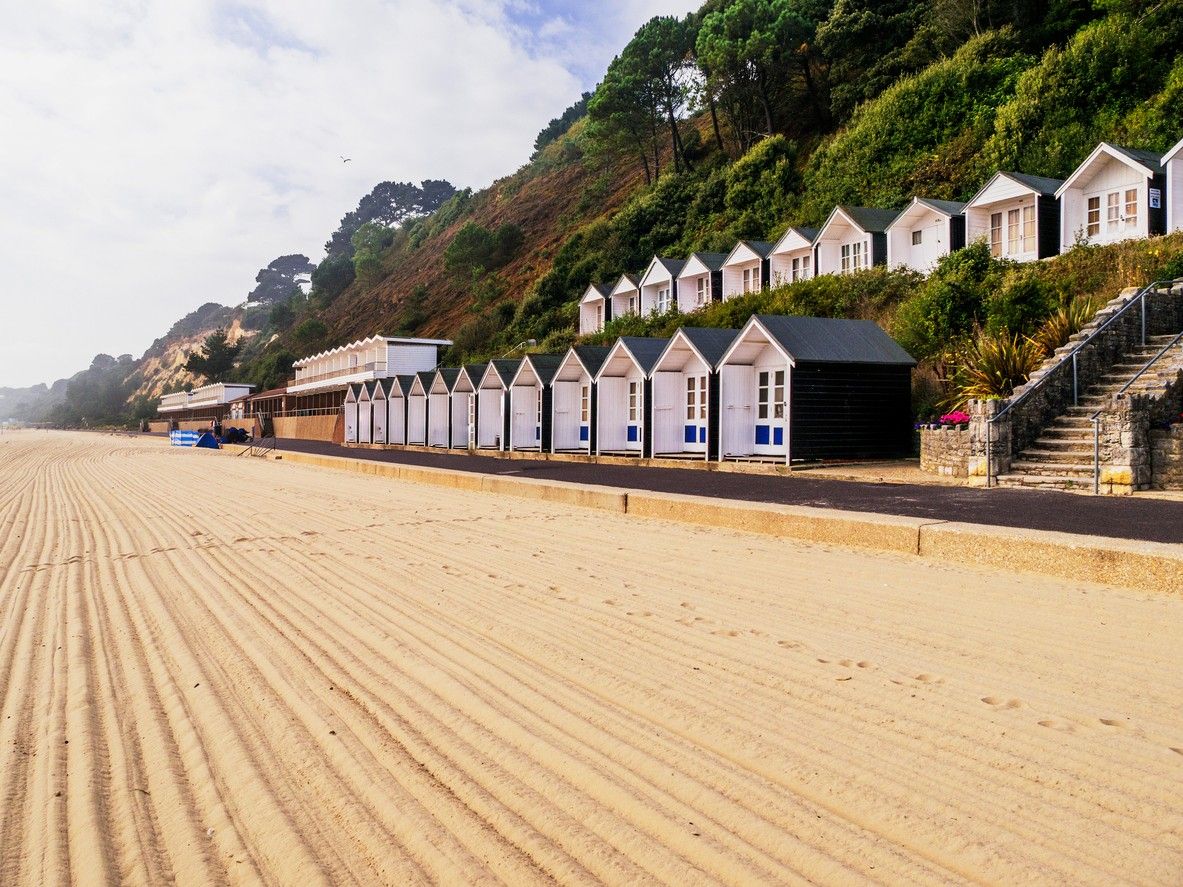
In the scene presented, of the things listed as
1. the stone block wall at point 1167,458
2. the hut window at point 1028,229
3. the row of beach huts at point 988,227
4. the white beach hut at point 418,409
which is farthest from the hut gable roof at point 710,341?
the white beach hut at point 418,409

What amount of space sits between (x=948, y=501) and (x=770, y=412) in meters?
8.53

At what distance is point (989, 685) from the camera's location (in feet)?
12.7

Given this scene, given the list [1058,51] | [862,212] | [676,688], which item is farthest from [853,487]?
[1058,51]

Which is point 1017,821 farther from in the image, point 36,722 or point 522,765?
point 36,722

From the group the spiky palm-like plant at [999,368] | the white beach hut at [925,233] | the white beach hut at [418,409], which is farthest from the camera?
the white beach hut at [418,409]

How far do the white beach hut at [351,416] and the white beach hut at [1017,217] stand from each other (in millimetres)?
29631

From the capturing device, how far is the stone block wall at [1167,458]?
11.7m

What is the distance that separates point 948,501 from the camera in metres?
10.8

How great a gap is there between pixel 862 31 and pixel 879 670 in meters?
54.5

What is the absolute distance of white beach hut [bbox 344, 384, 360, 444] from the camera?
44.0 metres

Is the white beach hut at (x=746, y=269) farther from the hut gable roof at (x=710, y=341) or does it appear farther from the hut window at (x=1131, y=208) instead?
the hut gable roof at (x=710, y=341)

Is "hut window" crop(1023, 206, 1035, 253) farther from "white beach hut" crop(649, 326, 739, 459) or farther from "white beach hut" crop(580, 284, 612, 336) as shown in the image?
"white beach hut" crop(580, 284, 612, 336)

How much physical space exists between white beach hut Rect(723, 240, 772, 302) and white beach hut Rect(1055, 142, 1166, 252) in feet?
39.0

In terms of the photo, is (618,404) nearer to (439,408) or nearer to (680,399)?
(680,399)
